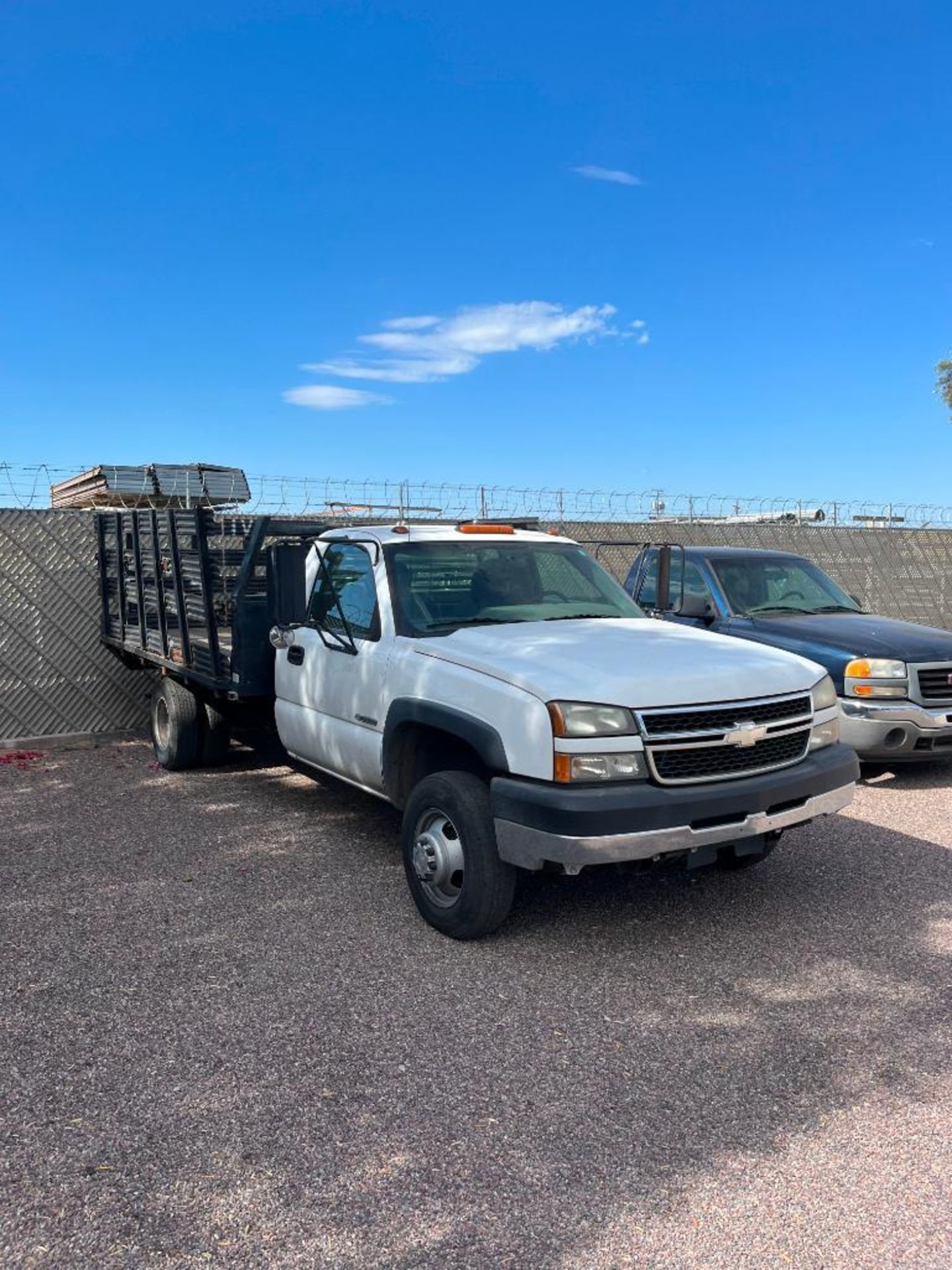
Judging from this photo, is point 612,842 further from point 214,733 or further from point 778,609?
point 778,609

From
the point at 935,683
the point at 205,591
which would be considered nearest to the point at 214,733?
the point at 205,591

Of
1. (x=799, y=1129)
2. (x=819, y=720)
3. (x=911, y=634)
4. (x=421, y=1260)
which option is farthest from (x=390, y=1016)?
(x=911, y=634)

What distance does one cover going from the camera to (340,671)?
5598 mm

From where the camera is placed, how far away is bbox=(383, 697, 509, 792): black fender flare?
4.24 m

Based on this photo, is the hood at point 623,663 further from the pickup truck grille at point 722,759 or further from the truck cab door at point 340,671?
the truck cab door at point 340,671

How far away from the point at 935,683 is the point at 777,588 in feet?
5.74

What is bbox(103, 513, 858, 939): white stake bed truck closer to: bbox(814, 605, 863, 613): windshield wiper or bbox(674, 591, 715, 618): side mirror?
bbox(674, 591, 715, 618): side mirror

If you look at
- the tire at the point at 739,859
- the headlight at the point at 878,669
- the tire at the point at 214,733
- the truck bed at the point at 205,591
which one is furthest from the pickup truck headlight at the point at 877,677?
the tire at the point at 214,733

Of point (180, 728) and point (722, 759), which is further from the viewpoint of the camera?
point (180, 728)

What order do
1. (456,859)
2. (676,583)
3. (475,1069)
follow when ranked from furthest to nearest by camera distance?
(676,583)
(456,859)
(475,1069)

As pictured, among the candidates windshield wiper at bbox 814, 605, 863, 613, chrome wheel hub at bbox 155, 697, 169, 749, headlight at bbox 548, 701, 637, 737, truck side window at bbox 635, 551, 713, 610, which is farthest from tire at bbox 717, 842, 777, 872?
chrome wheel hub at bbox 155, 697, 169, 749

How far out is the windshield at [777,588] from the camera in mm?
8602

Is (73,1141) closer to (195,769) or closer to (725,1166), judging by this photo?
(725,1166)

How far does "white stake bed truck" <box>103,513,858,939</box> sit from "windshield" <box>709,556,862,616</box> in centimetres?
293
